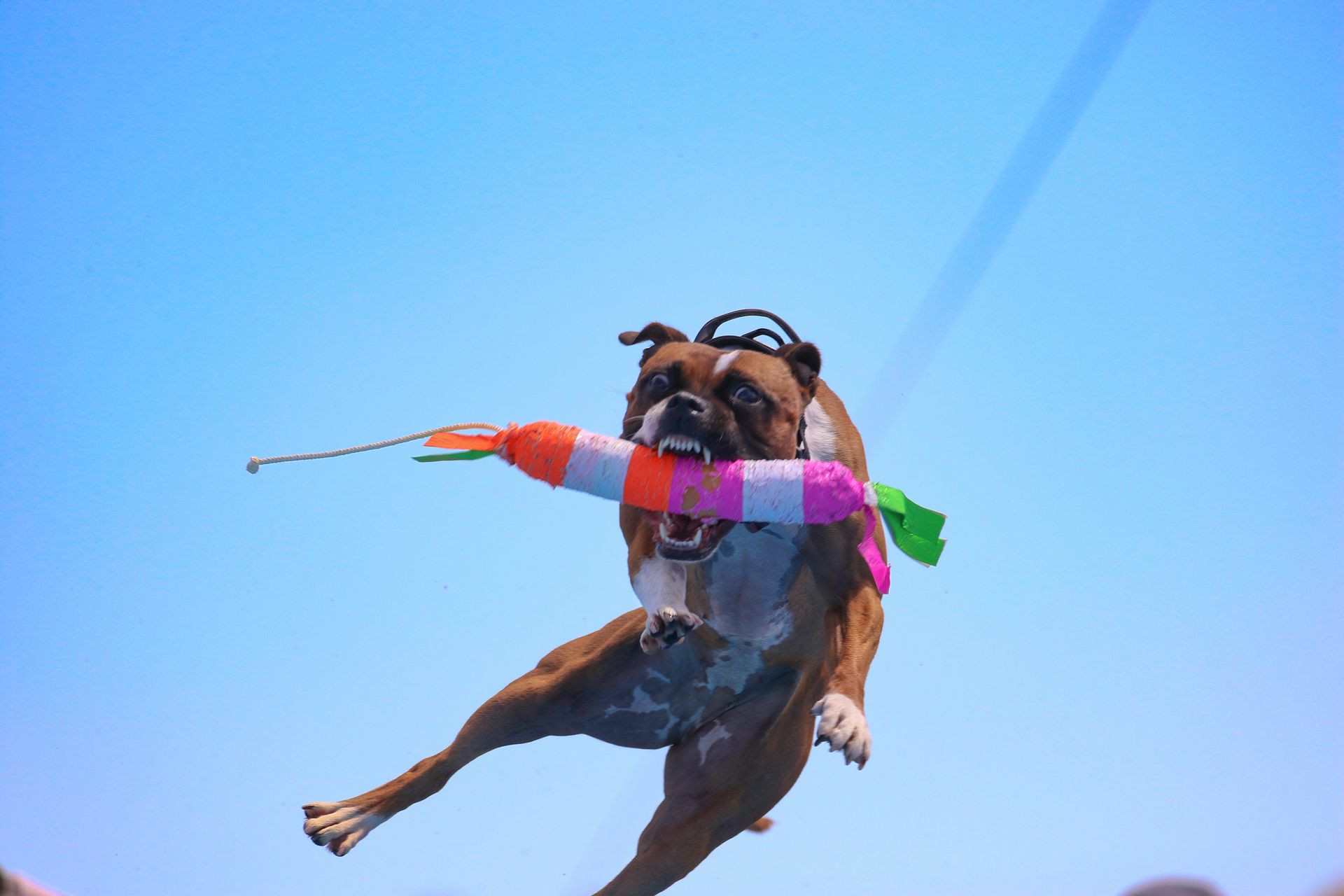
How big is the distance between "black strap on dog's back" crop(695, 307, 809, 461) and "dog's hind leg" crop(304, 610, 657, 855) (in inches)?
60.0

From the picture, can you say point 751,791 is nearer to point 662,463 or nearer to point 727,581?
point 727,581

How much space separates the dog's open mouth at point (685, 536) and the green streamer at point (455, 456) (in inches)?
36.4

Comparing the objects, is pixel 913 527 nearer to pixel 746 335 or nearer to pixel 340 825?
pixel 746 335

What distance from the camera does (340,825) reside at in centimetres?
664

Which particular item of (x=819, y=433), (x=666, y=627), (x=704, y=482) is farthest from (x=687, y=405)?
(x=666, y=627)

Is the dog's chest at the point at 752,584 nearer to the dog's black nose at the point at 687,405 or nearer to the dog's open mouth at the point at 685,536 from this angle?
the dog's open mouth at the point at 685,536

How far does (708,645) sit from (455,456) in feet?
5.39

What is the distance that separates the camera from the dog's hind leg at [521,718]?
6.79m

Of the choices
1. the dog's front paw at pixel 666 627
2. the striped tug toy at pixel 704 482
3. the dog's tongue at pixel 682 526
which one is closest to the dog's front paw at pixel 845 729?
the dog's front paw at pixel 666 627

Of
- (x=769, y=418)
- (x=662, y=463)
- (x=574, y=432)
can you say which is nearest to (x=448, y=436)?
(x=574, y=432)

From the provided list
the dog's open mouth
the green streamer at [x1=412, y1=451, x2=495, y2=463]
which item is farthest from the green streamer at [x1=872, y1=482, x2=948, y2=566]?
the green streamer at [x1=412, y1=451, x2=495, y2=463]

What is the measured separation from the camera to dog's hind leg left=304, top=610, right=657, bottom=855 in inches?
267

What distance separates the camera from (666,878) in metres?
6.30

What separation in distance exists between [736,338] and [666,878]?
2738mm
